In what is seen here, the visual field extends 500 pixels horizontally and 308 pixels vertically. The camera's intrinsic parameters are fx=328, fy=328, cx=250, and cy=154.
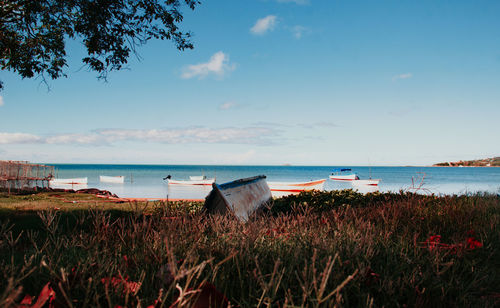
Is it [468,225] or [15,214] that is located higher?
[468,225]

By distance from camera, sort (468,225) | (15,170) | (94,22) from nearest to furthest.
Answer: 1. (468,225)
2. (94,22)
3. (15,170)

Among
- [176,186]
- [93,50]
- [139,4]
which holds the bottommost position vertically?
[176,186]

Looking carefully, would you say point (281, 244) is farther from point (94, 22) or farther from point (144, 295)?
point (94, 22)

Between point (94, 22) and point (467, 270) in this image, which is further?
point (94, 22)

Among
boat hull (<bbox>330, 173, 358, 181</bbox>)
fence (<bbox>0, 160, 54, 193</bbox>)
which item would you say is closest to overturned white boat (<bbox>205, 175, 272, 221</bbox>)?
fence (<bbox>0, 160, 54, 193</bbox>)

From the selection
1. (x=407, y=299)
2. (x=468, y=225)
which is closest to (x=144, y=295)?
(x=407, y=299)

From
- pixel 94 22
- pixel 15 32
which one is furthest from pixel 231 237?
pixel 15 32

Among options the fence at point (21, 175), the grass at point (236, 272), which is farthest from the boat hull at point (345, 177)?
the grass at point (236, 272)

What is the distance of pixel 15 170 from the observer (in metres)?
27.8

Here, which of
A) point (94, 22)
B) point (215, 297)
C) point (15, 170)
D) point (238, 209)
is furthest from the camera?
point (15, 170)

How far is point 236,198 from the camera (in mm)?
8719

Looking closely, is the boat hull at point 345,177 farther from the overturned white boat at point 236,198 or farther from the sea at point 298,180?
the overturned white boat at point 236,198

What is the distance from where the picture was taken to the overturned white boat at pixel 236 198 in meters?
7.90

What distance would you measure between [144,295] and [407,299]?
196 centimetres
